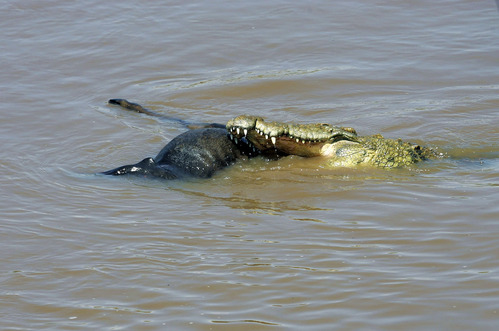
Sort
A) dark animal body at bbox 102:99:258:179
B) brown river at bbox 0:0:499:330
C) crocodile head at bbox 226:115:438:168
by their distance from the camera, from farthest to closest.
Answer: dark animal body at bbox 102:99:258:179
crocodile head at bbox 226:115:438:168
brown river at bbox 0:0:499:330

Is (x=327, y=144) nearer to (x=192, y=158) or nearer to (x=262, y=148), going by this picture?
(x=262, y=148)

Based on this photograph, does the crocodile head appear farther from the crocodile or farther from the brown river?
the brown river

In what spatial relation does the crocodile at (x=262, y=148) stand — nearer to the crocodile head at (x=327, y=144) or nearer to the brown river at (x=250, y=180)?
the crocodile head at (x=327, y=144)

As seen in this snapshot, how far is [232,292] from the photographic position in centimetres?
426

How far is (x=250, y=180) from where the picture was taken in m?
6.08

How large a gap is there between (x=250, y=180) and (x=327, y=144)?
0.71 m

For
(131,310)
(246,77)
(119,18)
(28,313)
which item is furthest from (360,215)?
(119,18)

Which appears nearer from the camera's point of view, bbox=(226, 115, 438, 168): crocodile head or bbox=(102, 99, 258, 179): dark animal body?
bbox=(226, 115, 438, 168): crocodile head

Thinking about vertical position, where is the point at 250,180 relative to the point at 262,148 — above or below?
below

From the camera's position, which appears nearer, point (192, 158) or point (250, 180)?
point (192, 158)

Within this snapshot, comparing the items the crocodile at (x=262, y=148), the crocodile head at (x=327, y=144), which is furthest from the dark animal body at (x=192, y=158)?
the crocodile head at (x=327, y=144)

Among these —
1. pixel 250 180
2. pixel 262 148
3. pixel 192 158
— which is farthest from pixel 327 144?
pixel 192 158

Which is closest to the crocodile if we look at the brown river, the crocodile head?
the crocodile head

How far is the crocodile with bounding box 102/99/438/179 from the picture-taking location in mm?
5738
